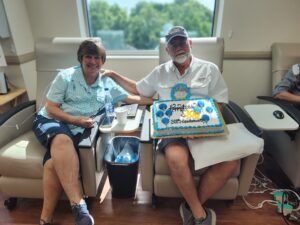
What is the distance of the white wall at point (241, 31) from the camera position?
6.07 feet

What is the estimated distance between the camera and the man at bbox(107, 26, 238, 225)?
49.7 inches

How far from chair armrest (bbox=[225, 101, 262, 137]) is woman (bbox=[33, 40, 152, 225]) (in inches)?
23.2

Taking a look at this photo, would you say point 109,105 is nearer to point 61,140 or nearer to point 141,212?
point 61,140

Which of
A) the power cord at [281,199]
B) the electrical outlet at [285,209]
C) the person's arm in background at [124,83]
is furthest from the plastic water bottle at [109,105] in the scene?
the electrical outlet at [285,209]

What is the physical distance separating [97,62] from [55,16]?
0.92 metres

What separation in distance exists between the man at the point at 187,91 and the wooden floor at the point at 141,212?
0.14m

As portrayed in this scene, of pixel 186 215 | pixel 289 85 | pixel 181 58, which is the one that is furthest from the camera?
pixel 289 85

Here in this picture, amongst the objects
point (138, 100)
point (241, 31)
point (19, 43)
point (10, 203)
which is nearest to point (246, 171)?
point (138, 100)

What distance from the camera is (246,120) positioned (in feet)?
4.49

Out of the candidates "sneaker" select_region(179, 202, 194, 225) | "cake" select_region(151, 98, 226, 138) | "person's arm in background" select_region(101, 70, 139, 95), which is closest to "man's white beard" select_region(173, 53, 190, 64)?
"cake" select_region(151, 98, 226, 138)

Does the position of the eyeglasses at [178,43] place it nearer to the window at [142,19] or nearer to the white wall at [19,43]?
the window at [142,19]

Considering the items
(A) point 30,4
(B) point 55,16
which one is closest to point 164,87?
(B) point 55,16

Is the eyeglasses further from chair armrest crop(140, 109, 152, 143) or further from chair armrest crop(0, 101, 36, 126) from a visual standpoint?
chair armrest crop(0, 101, 36, 126)

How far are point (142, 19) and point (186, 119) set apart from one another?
4.24ft
